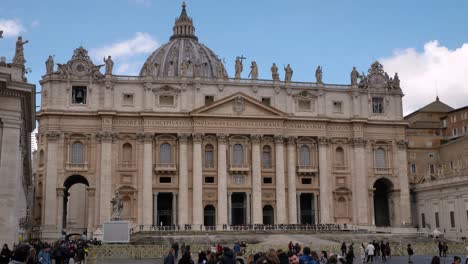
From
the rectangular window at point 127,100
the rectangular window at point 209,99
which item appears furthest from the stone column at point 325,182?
the rectangular window at point 127,100

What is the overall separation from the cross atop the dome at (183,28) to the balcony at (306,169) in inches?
1781

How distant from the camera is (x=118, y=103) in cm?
6938

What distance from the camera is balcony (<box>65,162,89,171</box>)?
67.4 metres

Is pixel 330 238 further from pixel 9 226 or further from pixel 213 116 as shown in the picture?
pixel 9 226

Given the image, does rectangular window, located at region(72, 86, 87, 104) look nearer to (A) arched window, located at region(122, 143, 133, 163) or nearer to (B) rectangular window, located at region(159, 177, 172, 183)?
(A) arched window, located at region(122, 143, 133, 163)

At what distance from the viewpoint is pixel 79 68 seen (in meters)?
69.4

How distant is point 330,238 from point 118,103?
28529 millimetres

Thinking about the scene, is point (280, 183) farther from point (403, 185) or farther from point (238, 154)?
point (403, 185)

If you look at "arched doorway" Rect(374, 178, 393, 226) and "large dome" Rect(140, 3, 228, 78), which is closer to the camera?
"arched doorway" Rect(374, 178, 393, 226)

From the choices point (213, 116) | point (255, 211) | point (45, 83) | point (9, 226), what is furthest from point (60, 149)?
point (9, 226)

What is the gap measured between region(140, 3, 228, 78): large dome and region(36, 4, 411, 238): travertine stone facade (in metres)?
28.9

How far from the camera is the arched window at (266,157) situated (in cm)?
7194

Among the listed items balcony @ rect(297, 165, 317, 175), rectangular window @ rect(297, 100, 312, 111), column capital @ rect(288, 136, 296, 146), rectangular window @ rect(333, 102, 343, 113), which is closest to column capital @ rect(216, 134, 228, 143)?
column capital @ rect(288, 136, 296, 146)

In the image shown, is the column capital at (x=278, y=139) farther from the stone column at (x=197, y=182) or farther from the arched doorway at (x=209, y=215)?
the arched doorway at (x=209, y=215)
